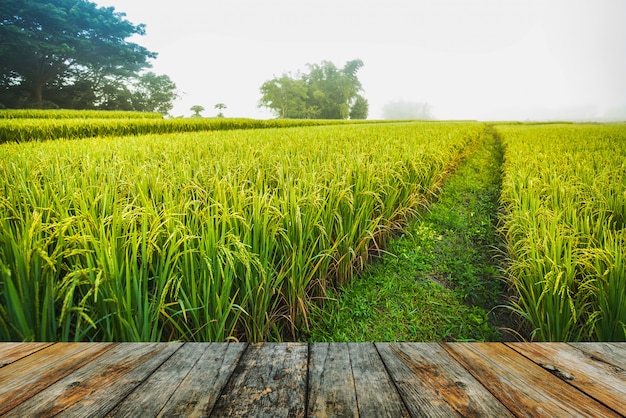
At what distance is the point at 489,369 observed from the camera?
107cm

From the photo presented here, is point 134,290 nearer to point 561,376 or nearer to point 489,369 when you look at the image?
point 489,369

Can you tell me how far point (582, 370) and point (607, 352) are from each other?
209 mm

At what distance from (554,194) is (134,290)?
322 centimetres

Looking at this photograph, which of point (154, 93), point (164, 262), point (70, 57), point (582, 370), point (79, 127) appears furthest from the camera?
point (154, 93)

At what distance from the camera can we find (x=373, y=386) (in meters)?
0.95

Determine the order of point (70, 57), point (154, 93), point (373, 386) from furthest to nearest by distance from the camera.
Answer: point (154, 93) < point (70, 57) < point (373, 386)

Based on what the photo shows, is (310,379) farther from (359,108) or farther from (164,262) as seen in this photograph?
(359,108)

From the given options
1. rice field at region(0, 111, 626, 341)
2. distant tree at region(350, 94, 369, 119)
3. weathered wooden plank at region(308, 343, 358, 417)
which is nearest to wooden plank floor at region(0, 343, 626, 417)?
weathered wooden plank at region(308, 343, 358, 417)

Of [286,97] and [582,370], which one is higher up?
[286,97]

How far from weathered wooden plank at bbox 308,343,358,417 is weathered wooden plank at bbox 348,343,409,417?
17 mm

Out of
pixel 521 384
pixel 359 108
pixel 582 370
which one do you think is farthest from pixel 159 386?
pixel 359 108

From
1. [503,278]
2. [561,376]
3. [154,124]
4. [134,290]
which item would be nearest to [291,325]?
[134,290]

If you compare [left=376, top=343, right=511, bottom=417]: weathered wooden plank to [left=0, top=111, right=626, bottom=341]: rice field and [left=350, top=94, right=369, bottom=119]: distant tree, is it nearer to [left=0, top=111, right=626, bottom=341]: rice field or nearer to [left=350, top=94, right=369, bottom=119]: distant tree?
[left=0, top=111, right=626, bottom=341]: rice field

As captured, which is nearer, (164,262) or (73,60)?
(164,262)
